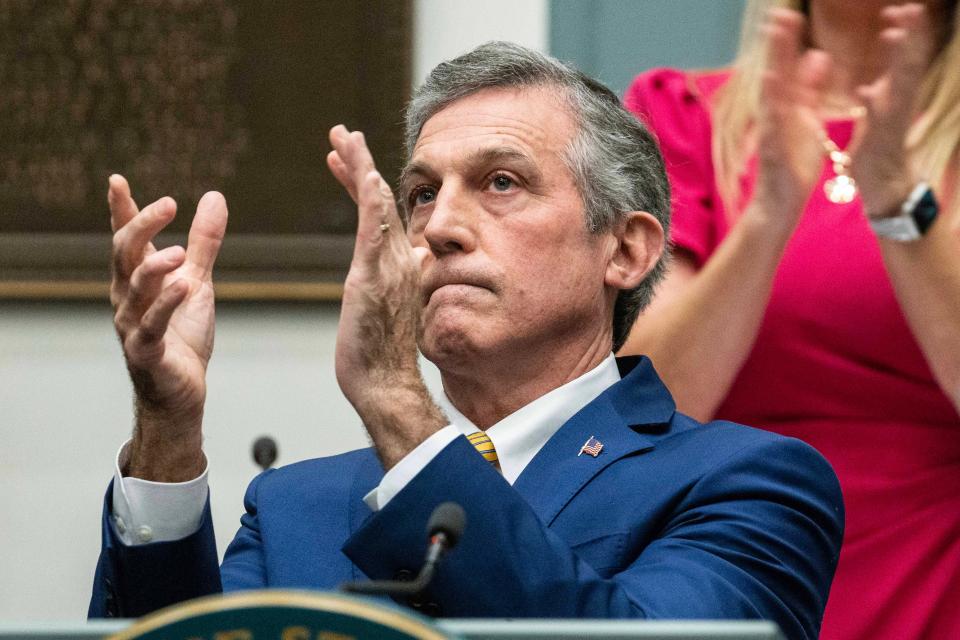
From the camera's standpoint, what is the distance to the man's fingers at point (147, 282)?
7.06ft

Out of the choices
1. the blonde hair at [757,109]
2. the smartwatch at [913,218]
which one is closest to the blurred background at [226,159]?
the blonde hair at [757,109]

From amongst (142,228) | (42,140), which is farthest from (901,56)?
(42,140)

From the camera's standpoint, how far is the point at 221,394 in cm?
411

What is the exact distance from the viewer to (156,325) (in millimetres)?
2172

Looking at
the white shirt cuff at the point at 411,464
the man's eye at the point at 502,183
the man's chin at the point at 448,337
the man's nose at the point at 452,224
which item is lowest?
the man's chin at the point at 448,337

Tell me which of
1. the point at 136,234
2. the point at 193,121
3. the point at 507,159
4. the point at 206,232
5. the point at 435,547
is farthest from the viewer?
the point at 193,121

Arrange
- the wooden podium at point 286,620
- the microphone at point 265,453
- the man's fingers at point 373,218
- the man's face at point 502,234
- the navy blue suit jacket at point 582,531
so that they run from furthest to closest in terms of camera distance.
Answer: the microphone at point 265,453, the man's face at point 502,234, the man's fingers at point 373,218, the navy blue suit jacket at point 582,531, the wooden podium at point 286,620

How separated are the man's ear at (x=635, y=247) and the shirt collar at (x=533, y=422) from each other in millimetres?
192

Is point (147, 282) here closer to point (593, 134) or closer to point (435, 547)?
point (435, 547)

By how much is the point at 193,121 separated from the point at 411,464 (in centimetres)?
226

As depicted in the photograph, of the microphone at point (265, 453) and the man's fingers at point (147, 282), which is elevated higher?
the man's fingers at point (147, 282)

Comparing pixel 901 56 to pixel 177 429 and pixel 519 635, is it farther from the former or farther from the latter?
pixel 519 635

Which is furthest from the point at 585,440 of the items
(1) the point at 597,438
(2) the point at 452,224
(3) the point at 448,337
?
(2) the point at 452,224

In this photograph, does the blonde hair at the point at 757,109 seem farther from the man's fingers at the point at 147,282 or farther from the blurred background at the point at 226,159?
the blurred background at the point at 226,159
